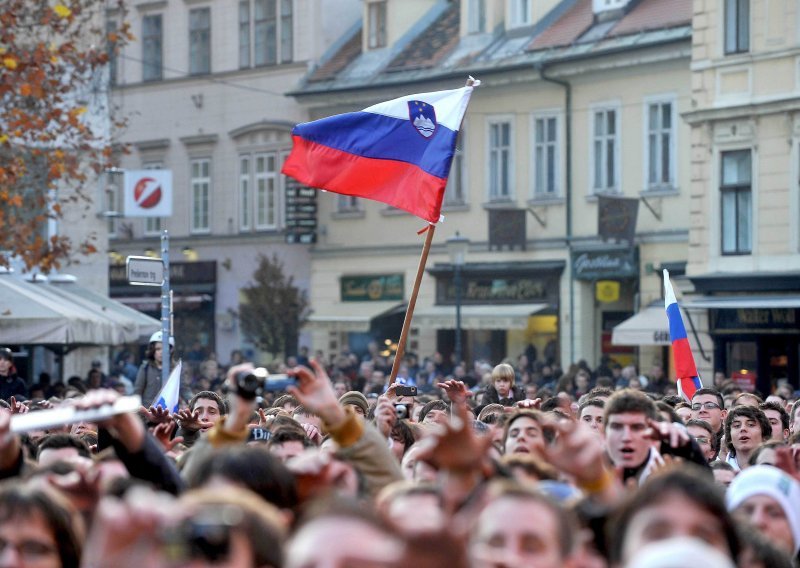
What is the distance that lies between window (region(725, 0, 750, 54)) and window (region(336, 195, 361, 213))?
13360 mm

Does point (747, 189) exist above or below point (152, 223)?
above

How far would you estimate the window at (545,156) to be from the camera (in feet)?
124

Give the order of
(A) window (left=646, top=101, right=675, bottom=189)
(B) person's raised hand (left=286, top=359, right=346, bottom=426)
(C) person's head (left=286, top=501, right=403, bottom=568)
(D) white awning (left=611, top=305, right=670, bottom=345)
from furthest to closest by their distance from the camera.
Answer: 1. (A) window (left=646, top=101, right=675, bottom=189)
2. (D) white awning (left=611, top=305, right=670, bottom=345)
3. (B) person's raised hand (left=286, top=359, right=346, bottom=426)
4. (C) person's head (left=286, top=501, right=403, bottom=568)

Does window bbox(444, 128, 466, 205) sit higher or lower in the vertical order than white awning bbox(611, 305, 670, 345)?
higher

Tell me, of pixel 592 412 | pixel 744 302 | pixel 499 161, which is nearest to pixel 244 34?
pixel 499 161

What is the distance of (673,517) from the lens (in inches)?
198

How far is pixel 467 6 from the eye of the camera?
4006 cm

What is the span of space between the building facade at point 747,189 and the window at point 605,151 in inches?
197

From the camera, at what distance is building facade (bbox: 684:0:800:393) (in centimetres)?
2972

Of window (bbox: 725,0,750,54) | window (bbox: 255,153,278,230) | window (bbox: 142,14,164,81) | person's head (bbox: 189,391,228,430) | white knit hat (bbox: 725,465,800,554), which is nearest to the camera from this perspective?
white knit hat (bbox: 725,465,800,554)

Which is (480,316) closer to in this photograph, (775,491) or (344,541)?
(775,491)

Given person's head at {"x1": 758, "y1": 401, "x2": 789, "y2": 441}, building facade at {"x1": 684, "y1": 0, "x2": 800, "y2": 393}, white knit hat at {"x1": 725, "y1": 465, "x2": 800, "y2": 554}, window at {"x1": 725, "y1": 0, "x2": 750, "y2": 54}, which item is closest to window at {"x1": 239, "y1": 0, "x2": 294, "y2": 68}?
building facade at {"x1": 684, "y1": 0, "x2": 800, "y2": 393}

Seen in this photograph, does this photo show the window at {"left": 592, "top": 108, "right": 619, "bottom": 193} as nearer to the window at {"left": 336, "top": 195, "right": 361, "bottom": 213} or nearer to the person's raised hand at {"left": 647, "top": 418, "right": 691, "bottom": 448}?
the window at {"left": 336, "top": 195, "right": 361, "bottom": 213}

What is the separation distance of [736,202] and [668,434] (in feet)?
76.8
